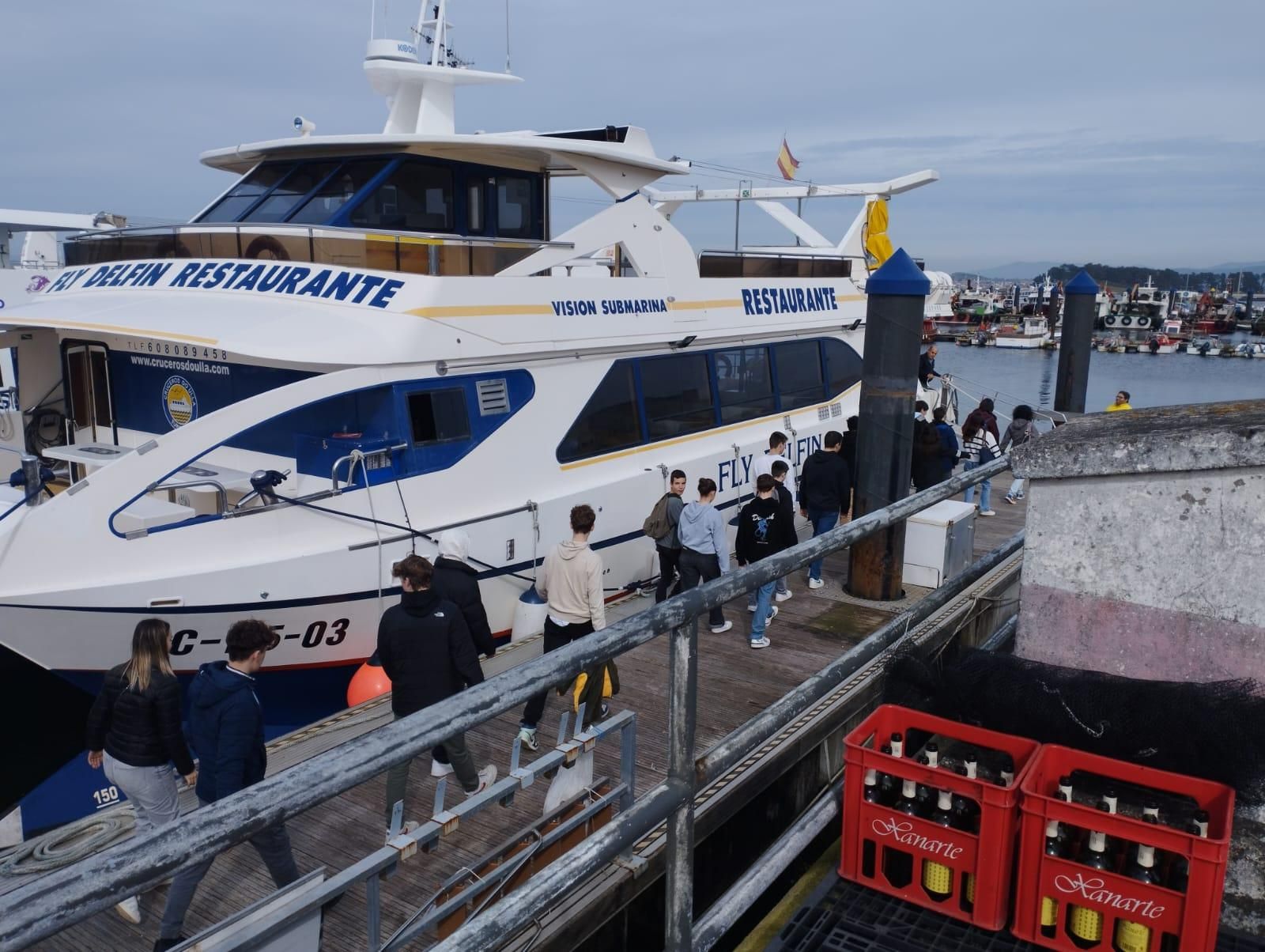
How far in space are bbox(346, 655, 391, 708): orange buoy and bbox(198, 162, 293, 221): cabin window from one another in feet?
16.2

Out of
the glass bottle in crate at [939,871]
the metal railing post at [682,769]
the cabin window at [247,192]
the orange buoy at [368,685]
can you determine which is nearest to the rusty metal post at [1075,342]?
the cabin window at [247,192]

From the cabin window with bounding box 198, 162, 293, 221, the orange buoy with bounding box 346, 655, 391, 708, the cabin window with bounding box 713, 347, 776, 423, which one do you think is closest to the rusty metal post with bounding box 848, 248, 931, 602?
the cabin window with bounding box 713, 347, 776, 423

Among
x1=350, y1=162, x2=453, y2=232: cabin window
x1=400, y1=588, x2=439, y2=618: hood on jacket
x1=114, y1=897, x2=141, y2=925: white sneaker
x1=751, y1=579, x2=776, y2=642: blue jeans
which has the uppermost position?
x1=350, y1=162, x2=453, y2=232: cabin window

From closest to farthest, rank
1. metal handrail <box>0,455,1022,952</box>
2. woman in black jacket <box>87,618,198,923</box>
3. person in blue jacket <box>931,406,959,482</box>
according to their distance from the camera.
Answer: metal handrail <box>0,455,1022,952</box> < woman in black jacket <box>87,618,198,923</box> < person in blue jacket <box>931,406,959,482</box>

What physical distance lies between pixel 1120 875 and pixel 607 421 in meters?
6.29

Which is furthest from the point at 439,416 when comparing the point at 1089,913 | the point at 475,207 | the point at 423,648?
the point at 1089,913

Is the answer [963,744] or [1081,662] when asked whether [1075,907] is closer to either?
[963,744]

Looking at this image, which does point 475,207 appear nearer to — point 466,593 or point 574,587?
point 574,587

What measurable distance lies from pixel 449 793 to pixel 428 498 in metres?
2.57

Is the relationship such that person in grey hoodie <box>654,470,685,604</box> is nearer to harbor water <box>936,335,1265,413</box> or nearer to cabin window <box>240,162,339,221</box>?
cabin window <box>240,162,339,221</box>

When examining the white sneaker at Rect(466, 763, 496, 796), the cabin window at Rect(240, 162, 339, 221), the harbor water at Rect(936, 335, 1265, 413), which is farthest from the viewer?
the harbor water at Rect(936, 335, 1265, 413)

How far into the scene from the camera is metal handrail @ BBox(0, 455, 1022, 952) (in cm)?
126

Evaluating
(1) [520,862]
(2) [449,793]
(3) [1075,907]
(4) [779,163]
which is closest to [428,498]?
(2) [449,793]

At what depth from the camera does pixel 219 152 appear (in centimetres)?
981
